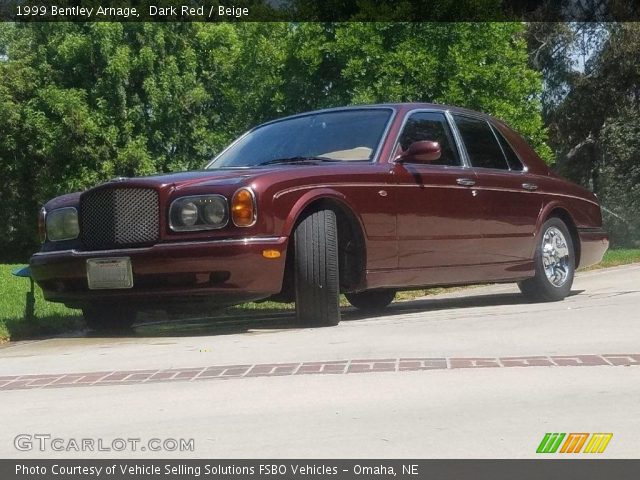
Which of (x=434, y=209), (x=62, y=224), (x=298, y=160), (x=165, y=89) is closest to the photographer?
(x=62, y=224)

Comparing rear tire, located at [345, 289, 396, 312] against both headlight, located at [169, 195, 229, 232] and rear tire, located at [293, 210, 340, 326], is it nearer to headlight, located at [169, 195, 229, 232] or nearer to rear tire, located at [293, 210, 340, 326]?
rear tire, located at [293, 210, 340, 326]

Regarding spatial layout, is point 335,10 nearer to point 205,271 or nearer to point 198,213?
point 198,213

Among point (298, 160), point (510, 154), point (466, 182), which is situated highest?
point (298, 160)

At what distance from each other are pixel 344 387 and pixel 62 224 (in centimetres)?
391

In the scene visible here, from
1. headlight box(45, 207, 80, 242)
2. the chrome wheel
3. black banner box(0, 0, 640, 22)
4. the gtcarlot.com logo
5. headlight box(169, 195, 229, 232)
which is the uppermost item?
black banner box(0, 0, 640, 22)

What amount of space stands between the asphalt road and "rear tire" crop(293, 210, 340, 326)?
7.4 inches

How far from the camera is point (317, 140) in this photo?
366 inches

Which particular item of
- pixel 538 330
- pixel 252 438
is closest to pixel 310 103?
pixel 538 330

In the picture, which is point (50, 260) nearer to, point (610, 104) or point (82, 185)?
point (610, 104)

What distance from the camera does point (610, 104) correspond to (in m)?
38.0

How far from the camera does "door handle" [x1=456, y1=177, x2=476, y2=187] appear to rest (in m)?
9.59
